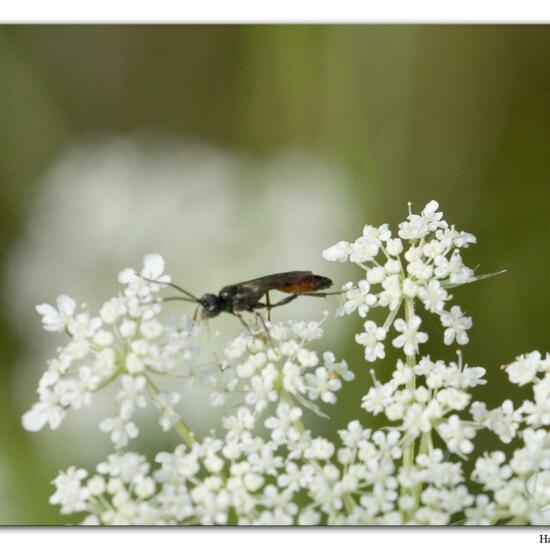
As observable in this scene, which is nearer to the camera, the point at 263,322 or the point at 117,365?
the point at 117,365

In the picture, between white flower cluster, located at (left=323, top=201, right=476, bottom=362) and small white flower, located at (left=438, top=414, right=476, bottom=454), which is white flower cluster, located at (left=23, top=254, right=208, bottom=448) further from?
small white flower, located at (left=438, top=414, right=476, bottom=454)

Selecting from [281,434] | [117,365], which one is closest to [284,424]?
[281,434]

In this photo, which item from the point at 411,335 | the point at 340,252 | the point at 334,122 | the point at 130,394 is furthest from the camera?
the point at 334,122

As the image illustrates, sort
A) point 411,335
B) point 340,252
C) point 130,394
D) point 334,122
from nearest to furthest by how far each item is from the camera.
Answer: point 130,394
point 411,335
point 340,252
point 334,122

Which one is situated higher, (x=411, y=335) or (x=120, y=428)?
(x=411, y=335)

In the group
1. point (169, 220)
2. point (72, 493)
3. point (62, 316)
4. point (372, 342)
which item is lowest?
point (72, 493)

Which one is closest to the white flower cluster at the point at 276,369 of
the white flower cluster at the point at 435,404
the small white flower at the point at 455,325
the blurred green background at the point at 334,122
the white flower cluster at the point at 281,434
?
the white flower cluster at the point at 281,434

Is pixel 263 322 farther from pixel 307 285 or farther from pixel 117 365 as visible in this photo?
pixel 117 365

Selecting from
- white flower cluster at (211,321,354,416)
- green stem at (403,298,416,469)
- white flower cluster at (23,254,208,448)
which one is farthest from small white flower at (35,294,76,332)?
green stem at (403,298,416,469)
